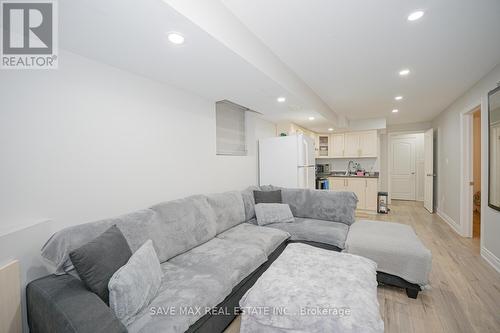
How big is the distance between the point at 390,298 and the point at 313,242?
2.85 feet

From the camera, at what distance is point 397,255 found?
2.02 m

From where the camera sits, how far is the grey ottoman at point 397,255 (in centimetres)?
192

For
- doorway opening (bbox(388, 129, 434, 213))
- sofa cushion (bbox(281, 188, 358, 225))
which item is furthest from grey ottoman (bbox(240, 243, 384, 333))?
doorway opening (bbox(388, 129, 434, 213))

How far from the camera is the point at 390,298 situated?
2.01 meters

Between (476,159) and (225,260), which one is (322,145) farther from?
(225,260)

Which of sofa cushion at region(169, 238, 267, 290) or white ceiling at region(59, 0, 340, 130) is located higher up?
white ceiling at region(59, 0, 340, 130)

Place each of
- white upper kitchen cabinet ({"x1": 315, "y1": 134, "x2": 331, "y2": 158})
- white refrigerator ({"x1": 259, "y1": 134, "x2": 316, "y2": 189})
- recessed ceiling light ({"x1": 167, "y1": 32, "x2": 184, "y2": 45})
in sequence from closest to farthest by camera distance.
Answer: recessed ceiling light ({"x1": 167, "y1": 32, "x2": 184, "y2": 45}) < white refrigerator ({"x1": 259, "y1": 134, "x2": 316, "y2": 189}) < white upper kitchen cabinet ({"x1": 315, "y1": 134, "x2": 331, "y2": 158})

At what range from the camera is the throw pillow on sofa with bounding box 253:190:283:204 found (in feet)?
10.6

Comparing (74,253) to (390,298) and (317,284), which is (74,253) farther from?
(390,298)

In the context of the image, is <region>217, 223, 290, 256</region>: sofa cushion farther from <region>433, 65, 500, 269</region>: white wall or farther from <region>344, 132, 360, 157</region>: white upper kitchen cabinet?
<region>344, 132, 360, 157</region>: white upper kitchen cabinet

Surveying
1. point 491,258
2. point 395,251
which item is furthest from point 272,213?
point 491,258

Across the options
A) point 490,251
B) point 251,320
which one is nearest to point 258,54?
point 251,320

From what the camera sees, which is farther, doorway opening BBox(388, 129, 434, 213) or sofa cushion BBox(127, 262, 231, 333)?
doorway opening BBox(388, 129, 434, 213)

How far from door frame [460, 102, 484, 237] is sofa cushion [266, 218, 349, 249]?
8.36 feet
